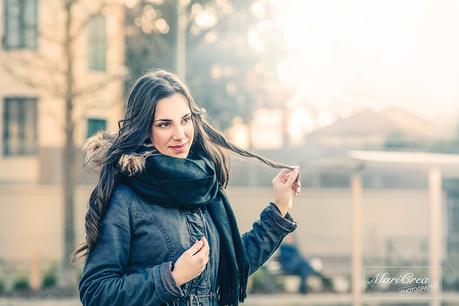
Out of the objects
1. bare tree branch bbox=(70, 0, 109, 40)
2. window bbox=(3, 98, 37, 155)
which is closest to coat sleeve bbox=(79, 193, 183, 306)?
bare tree branch bbox=(70, 0, 109, 40)

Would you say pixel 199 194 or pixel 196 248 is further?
pixel 199 194

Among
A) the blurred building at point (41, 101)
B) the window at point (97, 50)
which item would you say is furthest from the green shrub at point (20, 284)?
the window at point (97, 50)

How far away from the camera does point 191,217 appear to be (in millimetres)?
2930

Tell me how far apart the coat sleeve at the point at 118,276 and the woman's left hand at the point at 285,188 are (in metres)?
0.56

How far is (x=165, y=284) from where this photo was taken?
2.71 metres

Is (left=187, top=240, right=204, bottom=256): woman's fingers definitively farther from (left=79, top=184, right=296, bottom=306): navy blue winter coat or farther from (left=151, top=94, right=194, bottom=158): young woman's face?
(left=151, top=94, right=194, bottom=158): young woman's face

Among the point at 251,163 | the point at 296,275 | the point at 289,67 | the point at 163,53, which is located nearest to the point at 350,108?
the point at 289,67

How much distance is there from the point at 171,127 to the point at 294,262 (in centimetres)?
1435

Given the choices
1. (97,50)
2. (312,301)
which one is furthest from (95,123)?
(312,301)

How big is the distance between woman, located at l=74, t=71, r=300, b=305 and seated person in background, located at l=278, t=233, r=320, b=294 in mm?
13288

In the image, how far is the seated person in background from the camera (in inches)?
655

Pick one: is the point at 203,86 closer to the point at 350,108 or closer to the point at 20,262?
the point at 350,108

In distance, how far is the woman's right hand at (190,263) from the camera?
271 centimetres

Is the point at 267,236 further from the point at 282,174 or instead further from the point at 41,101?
the point at 41,101
